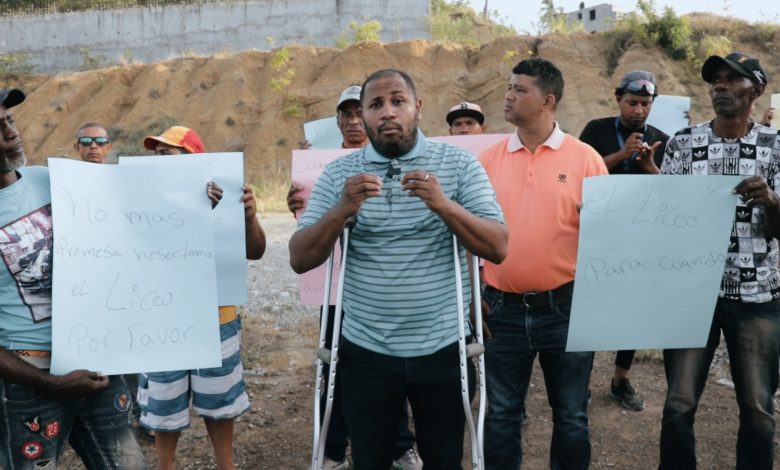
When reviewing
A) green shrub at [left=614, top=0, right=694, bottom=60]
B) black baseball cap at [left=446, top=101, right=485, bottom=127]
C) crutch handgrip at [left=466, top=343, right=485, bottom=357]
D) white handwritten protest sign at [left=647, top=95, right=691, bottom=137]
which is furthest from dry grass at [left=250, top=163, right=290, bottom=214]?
green shrub at [left=614, top=0, right=694, bottom=60]

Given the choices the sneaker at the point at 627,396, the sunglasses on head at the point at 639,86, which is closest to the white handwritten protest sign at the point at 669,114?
the sunglasses on head at the point at 639,86

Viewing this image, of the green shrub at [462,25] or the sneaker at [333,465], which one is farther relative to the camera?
the green shrub at [462,25]

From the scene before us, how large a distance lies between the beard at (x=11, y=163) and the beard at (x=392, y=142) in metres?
1.43

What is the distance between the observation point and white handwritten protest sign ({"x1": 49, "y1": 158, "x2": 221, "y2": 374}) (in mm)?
2756

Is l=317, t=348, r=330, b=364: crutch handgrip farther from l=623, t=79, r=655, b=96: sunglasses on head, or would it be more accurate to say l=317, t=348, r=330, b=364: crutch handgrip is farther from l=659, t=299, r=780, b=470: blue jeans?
l=623, t=79, r=655, b=96: sunglasses on head

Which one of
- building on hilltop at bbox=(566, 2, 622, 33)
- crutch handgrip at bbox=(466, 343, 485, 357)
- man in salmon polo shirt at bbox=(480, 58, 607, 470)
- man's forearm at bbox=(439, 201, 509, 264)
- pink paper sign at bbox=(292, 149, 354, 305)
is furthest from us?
building on hilltop at bbox=(566, 2, 622, 33)

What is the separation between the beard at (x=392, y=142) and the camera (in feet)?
9.30

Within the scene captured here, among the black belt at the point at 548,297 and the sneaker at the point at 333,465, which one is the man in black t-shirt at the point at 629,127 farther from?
the sneaker at the point at 333,465

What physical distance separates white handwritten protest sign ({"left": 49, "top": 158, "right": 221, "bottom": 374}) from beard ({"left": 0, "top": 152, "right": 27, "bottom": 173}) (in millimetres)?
128

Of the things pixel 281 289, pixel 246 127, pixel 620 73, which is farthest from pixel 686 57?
pixel 281 289

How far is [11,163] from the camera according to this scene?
268 centimetres

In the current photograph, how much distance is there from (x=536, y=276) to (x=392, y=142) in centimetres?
124

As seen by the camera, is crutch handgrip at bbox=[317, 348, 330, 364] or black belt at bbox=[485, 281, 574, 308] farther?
black belt at bbox=[485, 281, 574, 308]

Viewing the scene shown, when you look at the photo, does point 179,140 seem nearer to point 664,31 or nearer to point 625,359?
point 625,359
